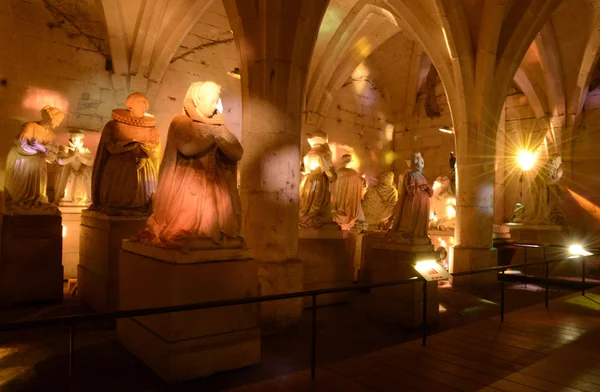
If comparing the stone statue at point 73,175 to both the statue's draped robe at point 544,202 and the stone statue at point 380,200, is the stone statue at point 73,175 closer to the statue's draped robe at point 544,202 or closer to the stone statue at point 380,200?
the stone statue at point 380,200

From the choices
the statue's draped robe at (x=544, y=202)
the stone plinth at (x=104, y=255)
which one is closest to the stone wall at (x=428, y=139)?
the statue's draped robe at (x=544, y=202)

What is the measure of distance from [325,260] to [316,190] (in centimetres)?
114

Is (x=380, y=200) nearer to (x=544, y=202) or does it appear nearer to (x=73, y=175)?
(x=544, y=202)

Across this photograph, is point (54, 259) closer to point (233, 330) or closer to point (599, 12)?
point (233, 330)

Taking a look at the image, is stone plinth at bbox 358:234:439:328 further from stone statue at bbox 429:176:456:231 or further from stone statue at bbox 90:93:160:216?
stone statue at bbox 429:176:456:231

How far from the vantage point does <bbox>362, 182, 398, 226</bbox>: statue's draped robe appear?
1036 centimetres

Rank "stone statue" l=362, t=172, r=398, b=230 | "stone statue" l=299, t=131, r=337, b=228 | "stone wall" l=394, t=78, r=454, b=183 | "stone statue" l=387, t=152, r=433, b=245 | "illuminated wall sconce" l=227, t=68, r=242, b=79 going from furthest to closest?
"stone wall" l=394, t=78, r=454, b=183
"illuminated wall sconce" l=227, t=68, r=242, b=79
"stone statue" l=362, t=172, r=398, b=230
"stone statue" l=299, t=131, r=337, b=228
"stone statue" l=387, t=152, r=433, b=245

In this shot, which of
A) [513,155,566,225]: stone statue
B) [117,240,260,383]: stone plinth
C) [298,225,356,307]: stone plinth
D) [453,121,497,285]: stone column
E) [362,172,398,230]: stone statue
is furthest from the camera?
[513,155,566,225]: stone statue

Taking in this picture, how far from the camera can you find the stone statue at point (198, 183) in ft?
11.7

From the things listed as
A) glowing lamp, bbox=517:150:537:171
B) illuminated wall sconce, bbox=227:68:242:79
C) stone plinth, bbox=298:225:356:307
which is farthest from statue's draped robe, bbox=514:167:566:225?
illuminated wall sconce, bbox=227:68:242:79

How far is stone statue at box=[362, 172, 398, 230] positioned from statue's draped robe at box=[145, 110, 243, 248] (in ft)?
23.0

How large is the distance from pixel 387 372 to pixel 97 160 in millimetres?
4462

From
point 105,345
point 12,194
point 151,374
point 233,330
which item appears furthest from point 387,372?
point 12,194

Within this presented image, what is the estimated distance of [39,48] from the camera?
9078 millimetres
